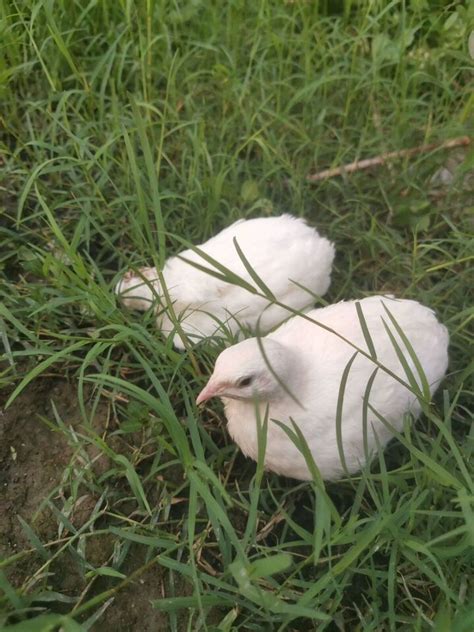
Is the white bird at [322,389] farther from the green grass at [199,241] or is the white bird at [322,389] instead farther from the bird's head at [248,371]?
the green grass at [199,241]

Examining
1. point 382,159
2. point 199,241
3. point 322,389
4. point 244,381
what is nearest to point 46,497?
point 244,381

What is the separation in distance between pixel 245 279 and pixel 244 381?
0.50m

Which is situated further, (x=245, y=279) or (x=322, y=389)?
(x=245, y=279)

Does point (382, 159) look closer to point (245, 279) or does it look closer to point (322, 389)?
point (245, 279)

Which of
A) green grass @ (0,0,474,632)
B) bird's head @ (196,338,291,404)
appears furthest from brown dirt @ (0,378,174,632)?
bird's head @ (196,338,291,404)

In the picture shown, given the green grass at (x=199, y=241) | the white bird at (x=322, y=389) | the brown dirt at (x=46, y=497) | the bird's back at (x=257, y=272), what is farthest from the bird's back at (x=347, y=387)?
the brown dirt at (x=46, y=497)

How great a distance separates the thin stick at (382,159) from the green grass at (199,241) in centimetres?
4

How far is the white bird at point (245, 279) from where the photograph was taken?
7.07 ft

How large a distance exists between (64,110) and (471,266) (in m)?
1.76

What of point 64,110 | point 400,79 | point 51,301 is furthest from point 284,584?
point 400,79

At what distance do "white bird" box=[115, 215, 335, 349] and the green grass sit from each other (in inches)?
4.6

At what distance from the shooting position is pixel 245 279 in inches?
84.7

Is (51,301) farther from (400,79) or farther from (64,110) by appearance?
(400,79)

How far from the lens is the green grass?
5.61 feet
